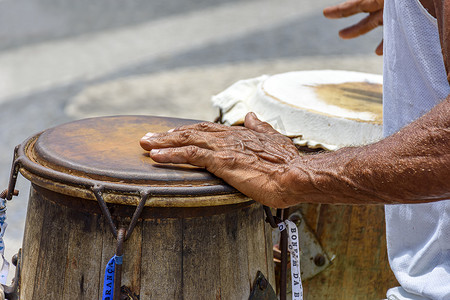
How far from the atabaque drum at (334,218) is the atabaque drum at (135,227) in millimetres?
481

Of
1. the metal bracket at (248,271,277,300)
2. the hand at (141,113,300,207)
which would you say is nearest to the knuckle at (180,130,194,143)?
the hand at (141,113,300,207)

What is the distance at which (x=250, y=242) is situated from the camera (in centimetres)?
129

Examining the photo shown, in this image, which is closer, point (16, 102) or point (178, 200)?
point (178, 200)

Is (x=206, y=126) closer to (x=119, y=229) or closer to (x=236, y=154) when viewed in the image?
(x=236, y=154)

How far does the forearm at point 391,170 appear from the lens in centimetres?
104

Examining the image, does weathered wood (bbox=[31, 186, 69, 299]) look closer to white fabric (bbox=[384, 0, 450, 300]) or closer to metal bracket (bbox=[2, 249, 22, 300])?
metal bracket (bbox=[2, 249, 22, 300])

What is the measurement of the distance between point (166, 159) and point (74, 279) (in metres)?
0.31

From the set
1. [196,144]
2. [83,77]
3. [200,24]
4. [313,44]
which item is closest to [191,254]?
[196,144]

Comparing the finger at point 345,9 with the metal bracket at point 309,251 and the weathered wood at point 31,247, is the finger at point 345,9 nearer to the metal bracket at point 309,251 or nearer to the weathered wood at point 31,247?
the metal bracket at point 309,251

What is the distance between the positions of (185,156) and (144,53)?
206 inches

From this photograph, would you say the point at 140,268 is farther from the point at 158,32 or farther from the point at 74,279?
the point at 158,32

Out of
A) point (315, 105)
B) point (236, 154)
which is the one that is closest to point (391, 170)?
point (236, 154)

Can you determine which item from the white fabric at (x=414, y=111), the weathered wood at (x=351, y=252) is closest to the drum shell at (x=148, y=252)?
the white fabric at (x=414, y=111)

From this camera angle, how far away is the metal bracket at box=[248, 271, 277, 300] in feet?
4.28
